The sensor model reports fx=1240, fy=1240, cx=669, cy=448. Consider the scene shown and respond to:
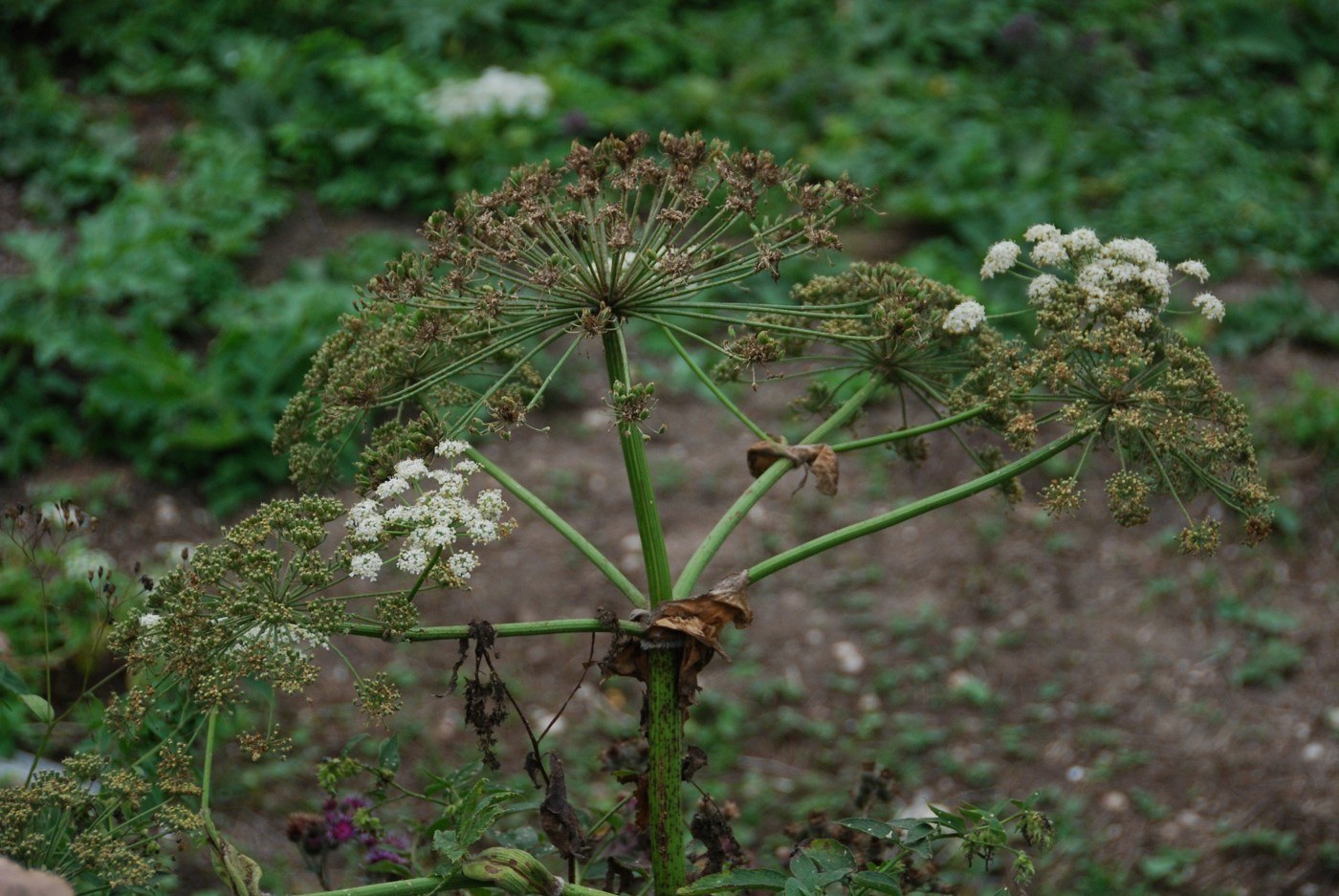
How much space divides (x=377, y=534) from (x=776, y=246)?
2.11 feet

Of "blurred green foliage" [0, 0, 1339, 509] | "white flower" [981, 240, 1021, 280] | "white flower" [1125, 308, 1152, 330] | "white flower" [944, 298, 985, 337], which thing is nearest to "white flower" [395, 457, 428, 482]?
"white flower" [944, 298, 985, 337]

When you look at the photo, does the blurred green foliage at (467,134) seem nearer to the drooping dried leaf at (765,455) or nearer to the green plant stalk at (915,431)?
the drooping dried leaf at (765,455)

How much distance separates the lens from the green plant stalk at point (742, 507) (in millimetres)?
1683

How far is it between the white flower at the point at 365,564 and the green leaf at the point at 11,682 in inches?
24.8

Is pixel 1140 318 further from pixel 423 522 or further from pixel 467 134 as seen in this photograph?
pixel 467 134

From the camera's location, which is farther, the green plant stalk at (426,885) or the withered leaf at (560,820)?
the withered leaf at (560,820)

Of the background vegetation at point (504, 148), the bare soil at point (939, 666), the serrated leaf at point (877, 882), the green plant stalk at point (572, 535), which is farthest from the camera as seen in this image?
the background vegetation at point (504, 148)

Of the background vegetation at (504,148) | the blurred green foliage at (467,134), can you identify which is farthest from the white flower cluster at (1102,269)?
the blurred green foliage at (467,134)

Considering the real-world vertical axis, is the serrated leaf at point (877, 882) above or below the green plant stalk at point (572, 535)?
below

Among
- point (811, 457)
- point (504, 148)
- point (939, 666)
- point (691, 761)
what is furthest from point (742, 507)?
point (504, 148)

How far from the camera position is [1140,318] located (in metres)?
1.68

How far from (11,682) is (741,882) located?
3.41 feet

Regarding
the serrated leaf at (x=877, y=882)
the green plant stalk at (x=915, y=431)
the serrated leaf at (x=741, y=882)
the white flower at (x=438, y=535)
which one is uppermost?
the green plant stalk at (x=915, y=431)

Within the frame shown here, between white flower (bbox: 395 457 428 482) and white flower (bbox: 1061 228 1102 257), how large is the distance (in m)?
0.99
